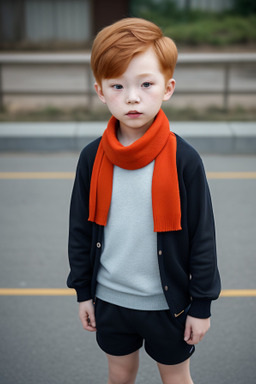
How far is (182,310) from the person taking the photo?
1.91 meters

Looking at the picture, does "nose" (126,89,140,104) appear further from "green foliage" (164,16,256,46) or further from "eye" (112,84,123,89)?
"green foliage" (164,16,256,46)

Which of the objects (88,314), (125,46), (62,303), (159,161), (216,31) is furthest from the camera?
(216,31)

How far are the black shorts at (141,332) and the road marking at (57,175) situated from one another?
4636 mm

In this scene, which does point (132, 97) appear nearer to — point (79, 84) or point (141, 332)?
point (141, 332)

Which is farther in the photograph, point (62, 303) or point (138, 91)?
point (62, 303)

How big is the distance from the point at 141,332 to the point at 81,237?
0.40 m

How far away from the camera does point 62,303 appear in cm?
367

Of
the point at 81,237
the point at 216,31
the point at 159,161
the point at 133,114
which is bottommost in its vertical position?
the point at 216,31

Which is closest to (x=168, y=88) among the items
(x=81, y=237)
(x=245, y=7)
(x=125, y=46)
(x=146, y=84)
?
(x=146, y=84)

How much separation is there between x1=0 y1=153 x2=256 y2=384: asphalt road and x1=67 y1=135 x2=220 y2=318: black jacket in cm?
116

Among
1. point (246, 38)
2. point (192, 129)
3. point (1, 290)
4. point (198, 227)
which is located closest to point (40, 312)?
point (1, 290)

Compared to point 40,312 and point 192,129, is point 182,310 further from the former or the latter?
point 192,129

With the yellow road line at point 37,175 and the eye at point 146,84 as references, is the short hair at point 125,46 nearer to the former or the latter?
the eye at point 146,84

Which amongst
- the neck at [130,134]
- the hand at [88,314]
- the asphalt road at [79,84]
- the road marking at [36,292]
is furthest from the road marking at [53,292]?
the asphalt road at [79,84]
